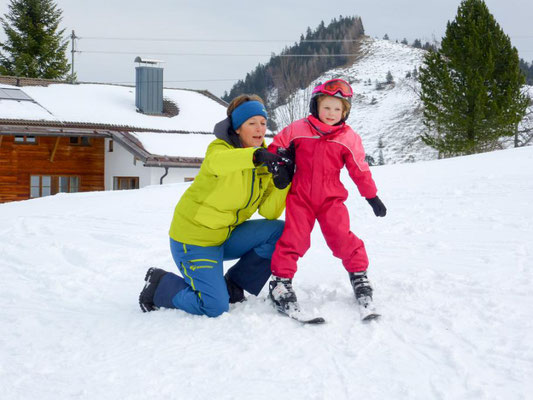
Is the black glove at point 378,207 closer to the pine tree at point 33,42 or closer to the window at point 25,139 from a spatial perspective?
the window at point 25,139

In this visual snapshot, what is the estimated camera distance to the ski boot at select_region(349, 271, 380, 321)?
9.88 feet

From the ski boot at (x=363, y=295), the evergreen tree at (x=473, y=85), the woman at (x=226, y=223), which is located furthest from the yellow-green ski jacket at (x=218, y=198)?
the evergreen tree at (x=473, y=85)

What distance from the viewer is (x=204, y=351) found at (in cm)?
273

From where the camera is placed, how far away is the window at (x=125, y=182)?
68.4ft

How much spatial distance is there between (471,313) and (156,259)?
329 centimetres

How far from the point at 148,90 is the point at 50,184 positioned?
6231 mm

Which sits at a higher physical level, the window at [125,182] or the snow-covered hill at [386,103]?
the snow-covered hill at [386,103]

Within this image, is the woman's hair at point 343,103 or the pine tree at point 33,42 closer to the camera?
the woman's hair at point 343,103

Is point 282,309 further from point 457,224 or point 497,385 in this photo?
point 457,224

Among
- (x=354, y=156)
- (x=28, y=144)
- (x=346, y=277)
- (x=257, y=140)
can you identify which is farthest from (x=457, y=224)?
(x=28, y=144)

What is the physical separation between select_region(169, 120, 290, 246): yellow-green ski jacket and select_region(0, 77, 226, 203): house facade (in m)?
16.0

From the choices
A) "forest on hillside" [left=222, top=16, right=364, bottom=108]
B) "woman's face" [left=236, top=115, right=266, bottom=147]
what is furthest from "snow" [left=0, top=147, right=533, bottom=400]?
"forest on hillside" [left=222, top=16, right=364, bottom=108]

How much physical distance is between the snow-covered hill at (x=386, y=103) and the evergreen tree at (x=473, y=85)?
22.2 meters

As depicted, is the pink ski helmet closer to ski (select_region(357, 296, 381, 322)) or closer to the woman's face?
the woman's face
